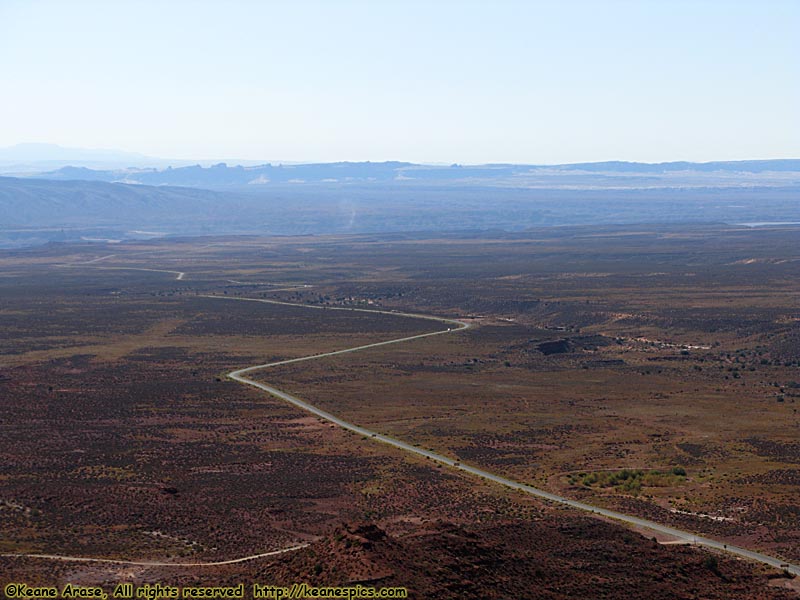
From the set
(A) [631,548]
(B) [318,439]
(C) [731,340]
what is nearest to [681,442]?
(B) [318,439]

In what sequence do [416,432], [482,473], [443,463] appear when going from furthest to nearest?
[416,432] < [443,463] < [482,473]

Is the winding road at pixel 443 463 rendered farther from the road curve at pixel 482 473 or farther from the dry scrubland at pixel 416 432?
the dry scrubland at pixel 416 432

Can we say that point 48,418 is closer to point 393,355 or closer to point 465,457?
point 465,457

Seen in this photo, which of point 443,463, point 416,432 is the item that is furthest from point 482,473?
point 416,432

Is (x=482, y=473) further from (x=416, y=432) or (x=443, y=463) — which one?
(x=416, y=432)

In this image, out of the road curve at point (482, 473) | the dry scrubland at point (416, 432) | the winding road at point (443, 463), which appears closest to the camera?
the dry scrubland at point (416, 432)

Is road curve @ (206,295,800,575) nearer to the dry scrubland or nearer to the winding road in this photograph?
the winding road

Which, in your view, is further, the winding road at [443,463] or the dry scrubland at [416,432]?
the winding road at [443,463]

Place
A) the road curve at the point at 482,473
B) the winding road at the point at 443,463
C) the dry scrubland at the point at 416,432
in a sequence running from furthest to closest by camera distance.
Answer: the road curve at the point at 482,473, the winding road at the point at 443,463, the dry scrubland at the point at 416,432

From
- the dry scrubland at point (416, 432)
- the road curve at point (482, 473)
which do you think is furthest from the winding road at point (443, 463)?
the dry scrubland at point (416, 432)
